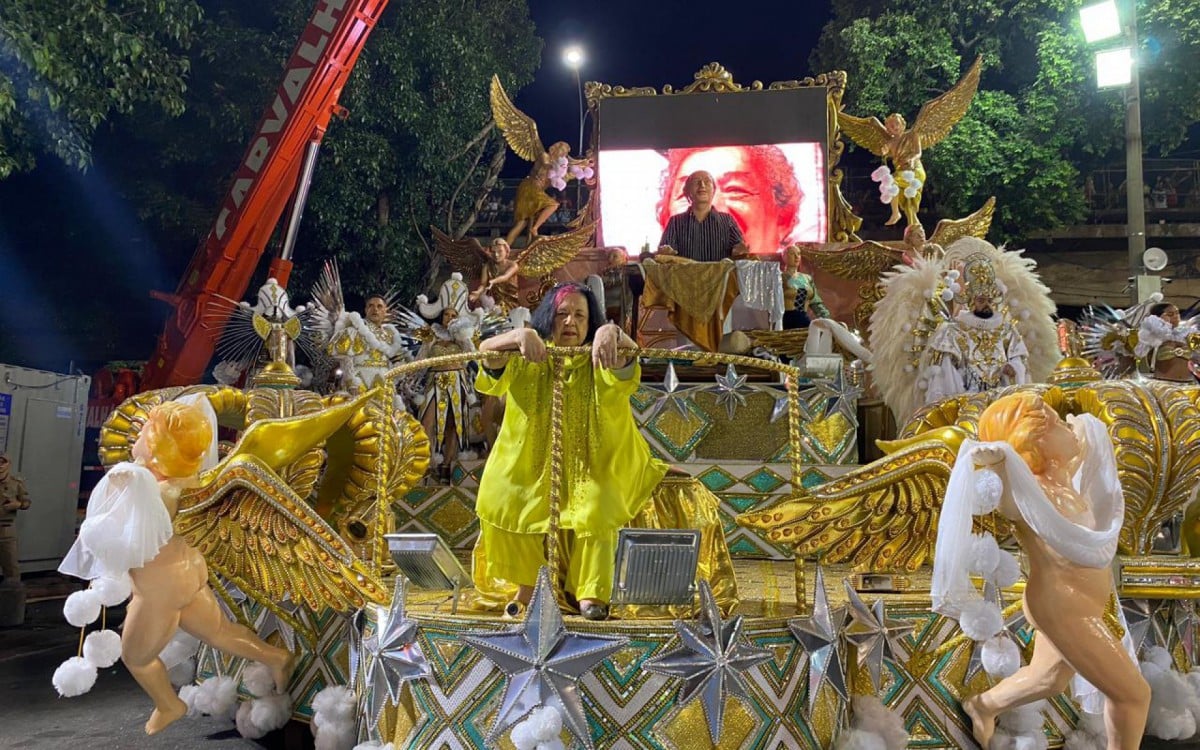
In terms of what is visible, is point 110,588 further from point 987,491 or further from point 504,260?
point 504,260

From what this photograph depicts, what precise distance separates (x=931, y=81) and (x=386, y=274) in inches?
403

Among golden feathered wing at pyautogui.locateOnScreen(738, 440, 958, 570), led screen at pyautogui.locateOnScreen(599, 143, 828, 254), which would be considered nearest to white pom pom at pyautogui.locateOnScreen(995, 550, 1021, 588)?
golden feathered wing at pyautogui.locateOnScreen(738, 440, 958, 570)

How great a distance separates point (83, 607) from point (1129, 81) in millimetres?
11241

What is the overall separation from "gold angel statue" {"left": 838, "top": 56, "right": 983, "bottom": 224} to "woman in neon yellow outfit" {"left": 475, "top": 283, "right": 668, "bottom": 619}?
8.62m

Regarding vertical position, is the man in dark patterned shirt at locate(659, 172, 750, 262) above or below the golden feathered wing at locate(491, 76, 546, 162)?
below

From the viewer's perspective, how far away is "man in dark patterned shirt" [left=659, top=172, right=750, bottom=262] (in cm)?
873

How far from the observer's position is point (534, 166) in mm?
11812

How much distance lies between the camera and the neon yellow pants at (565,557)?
3.36 meters

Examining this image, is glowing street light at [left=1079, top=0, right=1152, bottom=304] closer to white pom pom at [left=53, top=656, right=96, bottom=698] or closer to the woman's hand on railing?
the woman's hand on railing

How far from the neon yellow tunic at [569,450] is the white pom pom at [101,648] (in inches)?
53.0

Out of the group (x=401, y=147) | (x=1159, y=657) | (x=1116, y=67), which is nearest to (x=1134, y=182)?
(x=1116, y=67)

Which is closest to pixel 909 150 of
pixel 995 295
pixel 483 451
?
pixel 995 295

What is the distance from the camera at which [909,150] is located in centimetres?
1141

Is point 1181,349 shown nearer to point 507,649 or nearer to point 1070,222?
point 507,649
